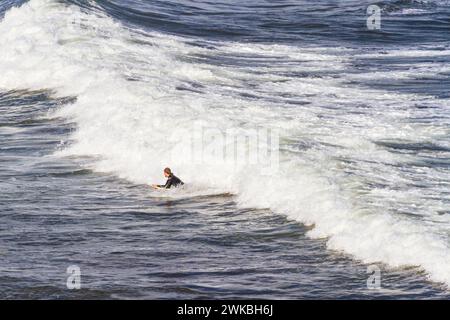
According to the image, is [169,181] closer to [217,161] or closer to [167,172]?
[167,172]

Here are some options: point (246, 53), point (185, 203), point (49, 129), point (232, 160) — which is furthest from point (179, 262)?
point (246, 53)

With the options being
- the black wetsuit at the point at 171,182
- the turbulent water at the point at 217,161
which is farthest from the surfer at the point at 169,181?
the turbulent water at the point at 217,161

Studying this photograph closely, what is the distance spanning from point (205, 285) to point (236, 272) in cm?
67

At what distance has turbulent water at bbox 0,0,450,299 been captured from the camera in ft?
46.7

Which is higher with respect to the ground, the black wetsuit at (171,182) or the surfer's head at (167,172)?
the surfer's head at (167,172)

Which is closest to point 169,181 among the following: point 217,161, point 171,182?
point 171,182

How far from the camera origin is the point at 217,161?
20.1m

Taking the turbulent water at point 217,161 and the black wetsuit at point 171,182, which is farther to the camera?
the black wetsuit at point 171,182

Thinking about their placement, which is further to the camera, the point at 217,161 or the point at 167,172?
the point at 217,161

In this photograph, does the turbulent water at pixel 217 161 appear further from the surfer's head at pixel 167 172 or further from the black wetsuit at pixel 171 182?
the surfer's head at pixel 167 172

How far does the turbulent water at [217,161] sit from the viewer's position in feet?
46.7

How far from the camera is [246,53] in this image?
115 ft

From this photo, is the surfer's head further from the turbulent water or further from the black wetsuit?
the turbulent water
